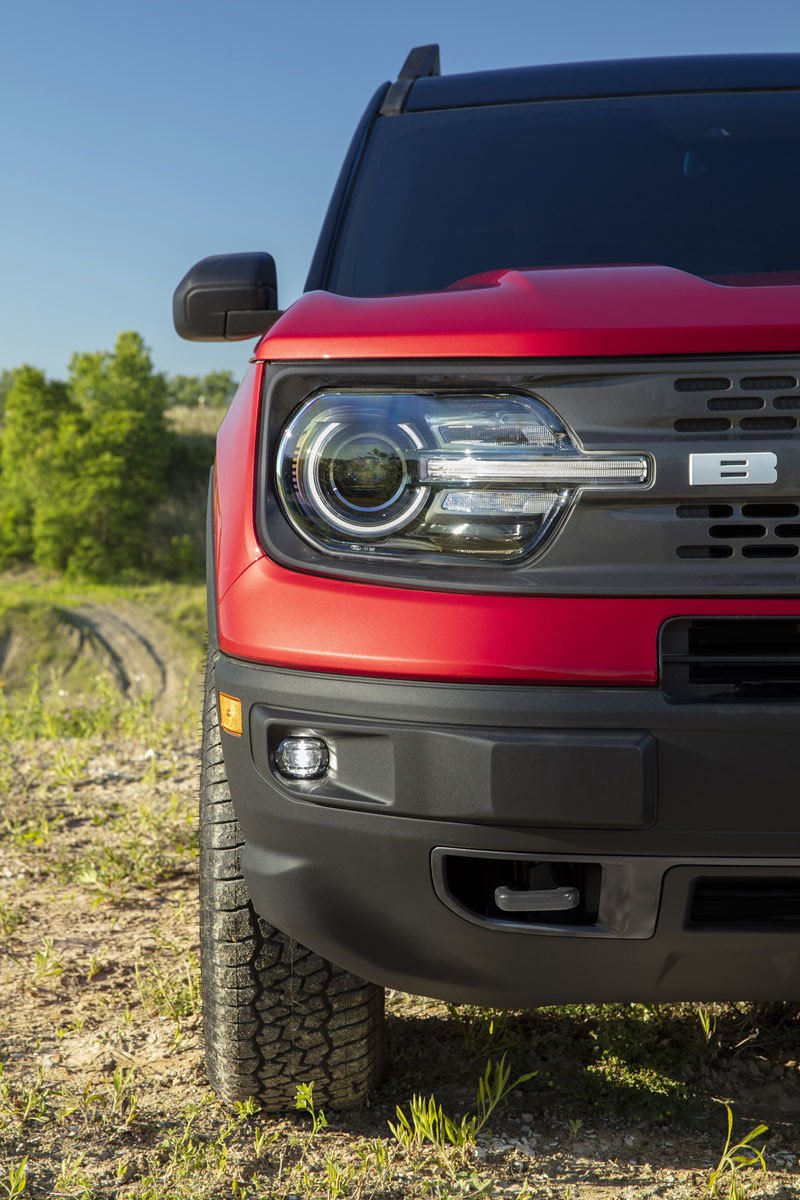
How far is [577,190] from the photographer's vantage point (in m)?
2.55

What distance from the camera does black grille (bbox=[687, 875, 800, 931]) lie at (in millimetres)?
1562

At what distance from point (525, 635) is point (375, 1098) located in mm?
1174

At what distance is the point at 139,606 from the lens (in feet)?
199

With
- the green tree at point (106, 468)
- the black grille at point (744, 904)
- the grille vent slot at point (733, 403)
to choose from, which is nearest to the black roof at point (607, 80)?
the grille vent slot at point (733, 403)

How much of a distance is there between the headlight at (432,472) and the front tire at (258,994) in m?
0.47

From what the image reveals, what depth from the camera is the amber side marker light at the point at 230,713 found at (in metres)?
1.68

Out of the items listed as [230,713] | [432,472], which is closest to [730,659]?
[432,472]

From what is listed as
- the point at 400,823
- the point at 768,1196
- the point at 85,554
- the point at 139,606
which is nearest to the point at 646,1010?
the point at 768,1196

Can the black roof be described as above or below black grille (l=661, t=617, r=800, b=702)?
above

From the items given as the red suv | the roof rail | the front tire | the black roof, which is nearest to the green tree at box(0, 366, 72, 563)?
the roof rail

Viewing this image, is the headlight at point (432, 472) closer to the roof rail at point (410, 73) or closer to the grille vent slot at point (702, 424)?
the grille vent slot at point (702, 424)

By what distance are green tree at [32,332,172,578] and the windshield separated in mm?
61985

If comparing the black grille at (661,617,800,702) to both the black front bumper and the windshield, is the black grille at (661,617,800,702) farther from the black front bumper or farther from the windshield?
the windshield

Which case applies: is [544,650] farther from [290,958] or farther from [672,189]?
[672,189]
